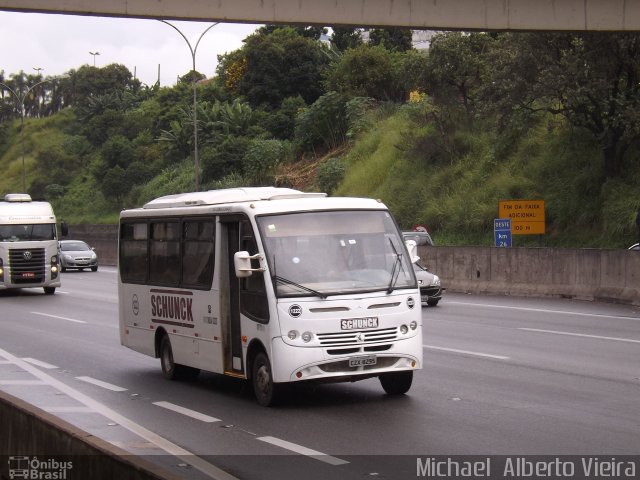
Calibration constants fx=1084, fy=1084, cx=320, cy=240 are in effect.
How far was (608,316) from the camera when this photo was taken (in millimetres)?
23094

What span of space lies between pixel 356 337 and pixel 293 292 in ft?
2.79

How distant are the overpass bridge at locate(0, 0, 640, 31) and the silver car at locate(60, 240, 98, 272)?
37.5 metres

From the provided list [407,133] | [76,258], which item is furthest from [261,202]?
A: [407,133]

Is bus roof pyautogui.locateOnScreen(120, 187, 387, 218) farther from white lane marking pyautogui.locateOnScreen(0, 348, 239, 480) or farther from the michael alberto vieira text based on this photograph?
the michael alberto vieira text

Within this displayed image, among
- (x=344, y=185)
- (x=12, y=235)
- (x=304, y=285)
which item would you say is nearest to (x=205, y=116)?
(x=344, y=185)

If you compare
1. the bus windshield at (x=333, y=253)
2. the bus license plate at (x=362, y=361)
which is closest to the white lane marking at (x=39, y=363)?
the bus windshield at (x=333, y=253)

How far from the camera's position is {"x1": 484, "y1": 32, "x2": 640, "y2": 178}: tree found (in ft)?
111

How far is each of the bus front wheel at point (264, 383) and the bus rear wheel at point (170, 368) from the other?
266cm

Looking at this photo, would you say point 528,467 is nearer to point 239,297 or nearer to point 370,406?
point 370,406

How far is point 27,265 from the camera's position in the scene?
113 feet

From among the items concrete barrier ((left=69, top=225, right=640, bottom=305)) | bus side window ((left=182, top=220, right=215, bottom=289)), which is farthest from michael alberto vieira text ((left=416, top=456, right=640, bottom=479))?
concrete barrier ((left=69, top=225, right=640, bottom=305))

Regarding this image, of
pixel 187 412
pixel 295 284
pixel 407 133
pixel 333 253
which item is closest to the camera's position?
pixel 295 284

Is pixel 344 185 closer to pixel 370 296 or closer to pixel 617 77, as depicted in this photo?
pixel 617 77

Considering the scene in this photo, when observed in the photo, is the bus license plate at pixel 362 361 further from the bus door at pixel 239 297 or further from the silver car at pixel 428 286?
the silver car at pixel 428 286
